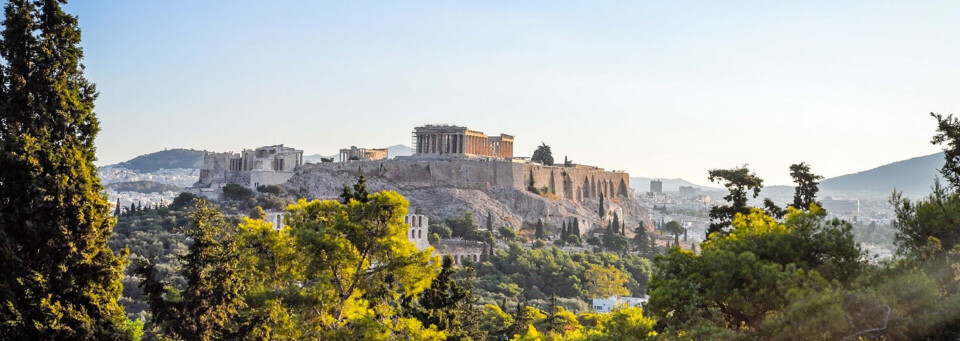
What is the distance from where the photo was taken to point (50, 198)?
13.5 m

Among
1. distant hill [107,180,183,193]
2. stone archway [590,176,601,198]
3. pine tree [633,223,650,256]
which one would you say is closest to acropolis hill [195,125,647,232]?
stone archway [590,176,601,198]

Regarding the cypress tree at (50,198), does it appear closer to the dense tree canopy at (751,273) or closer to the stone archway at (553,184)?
the dense tree canopy at (751,273)

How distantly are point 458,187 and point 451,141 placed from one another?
7731mm

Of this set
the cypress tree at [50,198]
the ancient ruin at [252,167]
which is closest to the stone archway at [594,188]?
the ancient ruin at [252,167]

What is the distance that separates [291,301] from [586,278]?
41159mm

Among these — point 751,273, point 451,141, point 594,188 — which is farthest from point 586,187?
point 751,273

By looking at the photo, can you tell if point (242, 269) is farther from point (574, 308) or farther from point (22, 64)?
point (574, 308)

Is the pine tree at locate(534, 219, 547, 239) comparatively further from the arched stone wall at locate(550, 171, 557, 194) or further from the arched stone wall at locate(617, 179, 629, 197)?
the arched stone wall at locate(617, 179, 629, 197)

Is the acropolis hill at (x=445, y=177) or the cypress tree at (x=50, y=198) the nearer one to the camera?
the cypress tree at (x=50, y=198)

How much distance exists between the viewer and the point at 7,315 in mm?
13312

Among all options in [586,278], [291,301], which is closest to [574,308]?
[586,278]

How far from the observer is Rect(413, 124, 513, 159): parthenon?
290 ft

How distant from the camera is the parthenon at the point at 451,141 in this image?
3474 inches

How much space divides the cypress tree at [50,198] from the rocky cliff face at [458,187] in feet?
197
